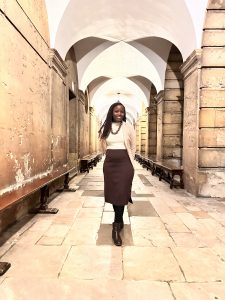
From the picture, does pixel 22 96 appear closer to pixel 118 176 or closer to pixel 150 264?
pixel 118 176

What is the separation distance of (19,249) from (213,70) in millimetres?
5500

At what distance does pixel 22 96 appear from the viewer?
4.34m

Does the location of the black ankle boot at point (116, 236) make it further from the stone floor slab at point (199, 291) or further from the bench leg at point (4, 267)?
the bench leg at point (4, 267)

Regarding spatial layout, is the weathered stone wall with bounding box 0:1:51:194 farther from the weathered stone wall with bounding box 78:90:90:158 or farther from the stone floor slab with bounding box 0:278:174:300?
the weathered stone wall with bounding box 78:90:90:158

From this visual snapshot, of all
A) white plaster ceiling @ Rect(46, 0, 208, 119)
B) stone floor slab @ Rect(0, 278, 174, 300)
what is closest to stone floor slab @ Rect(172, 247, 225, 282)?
stone floor slab @ Rect(0, 278, 174, 300)

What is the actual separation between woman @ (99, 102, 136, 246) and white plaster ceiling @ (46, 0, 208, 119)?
12.1 ft

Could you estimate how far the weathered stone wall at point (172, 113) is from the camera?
10.6m

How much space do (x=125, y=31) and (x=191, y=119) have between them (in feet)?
13.8

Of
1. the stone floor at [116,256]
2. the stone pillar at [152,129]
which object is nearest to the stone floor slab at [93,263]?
the stone floor at [116,256]

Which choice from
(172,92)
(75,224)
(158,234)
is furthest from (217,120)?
(172,92)

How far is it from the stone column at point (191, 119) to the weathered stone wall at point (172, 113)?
3414 mm

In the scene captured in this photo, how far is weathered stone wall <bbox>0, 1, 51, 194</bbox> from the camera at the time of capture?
363 cm

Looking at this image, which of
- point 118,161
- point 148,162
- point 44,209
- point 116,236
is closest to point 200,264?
point 116,236

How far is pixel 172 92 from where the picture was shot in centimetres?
1066
